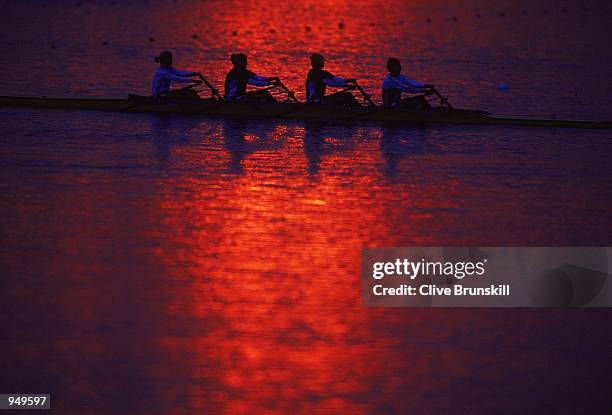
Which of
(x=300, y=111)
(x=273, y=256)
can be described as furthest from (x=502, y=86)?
(x=273, y=256)

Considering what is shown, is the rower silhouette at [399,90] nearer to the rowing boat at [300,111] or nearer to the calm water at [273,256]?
the rowing boat at [300,111]

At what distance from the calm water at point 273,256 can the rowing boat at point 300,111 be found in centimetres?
26

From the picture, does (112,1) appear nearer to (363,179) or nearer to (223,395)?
(363,179)

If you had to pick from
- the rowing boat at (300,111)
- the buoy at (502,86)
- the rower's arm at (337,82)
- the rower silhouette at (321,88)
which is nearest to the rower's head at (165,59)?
the rowing boat at (300,111)

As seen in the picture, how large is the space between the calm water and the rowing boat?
264 millimetres

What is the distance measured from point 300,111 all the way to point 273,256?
10373 millimetres

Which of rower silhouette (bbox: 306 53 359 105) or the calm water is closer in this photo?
the calm water

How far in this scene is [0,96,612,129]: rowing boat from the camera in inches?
948

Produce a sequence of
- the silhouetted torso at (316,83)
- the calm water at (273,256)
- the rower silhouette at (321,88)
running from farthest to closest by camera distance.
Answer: the silhouetted torso at (316,83) → the rower silhouette at (321,88) → the calm water at (273,256)

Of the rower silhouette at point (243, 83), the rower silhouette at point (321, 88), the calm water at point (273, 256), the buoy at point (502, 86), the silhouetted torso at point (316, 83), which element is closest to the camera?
the calm water at point (273, 256)

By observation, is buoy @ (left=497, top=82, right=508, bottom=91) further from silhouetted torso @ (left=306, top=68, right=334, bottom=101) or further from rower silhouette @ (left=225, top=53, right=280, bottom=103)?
rower silhouette @ (left=225, top=53, right=280, bottom=103)

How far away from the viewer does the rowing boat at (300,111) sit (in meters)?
24.1

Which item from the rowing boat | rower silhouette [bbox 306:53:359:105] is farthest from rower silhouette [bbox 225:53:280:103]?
rower silhouette [bbox 306:53:359:105]

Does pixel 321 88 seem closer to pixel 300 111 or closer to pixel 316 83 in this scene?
pixel 316 83
